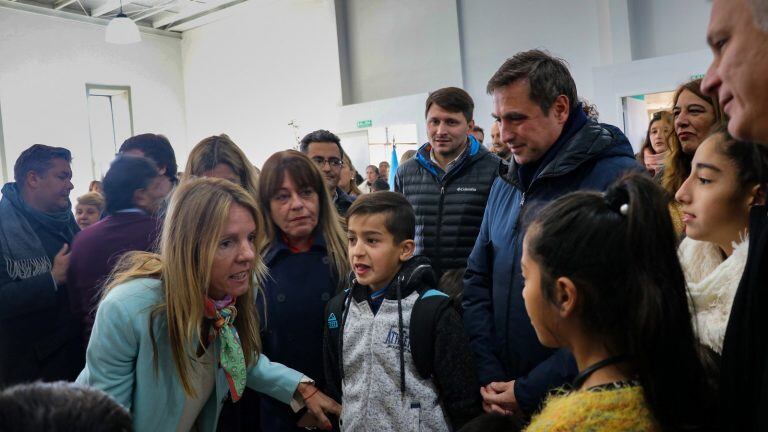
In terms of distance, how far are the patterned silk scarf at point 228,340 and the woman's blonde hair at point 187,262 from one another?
1.7 inches

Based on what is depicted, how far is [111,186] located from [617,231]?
6.71 ft

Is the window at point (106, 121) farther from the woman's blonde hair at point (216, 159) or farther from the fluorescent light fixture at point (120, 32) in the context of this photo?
the woman's blonde hair at point (216, 159)

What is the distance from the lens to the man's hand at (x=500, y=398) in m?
1.86

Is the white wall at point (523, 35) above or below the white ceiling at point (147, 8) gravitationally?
below

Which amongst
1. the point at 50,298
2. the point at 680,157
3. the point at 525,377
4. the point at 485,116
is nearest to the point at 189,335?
the point at 525,377

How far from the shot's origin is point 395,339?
1927mm

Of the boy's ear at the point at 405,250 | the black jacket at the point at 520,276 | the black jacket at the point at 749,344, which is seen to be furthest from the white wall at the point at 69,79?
the black jacket at the point at 749,344

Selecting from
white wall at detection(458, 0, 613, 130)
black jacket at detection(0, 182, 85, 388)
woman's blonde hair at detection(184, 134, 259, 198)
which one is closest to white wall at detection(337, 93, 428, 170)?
white wall at detection(458, 0, 613, 130)

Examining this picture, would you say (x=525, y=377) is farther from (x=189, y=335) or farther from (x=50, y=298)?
(x=50, y=298)

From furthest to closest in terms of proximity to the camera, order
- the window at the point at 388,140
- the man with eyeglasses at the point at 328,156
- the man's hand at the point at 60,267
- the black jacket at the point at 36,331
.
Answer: the window at the point at 388,140, the man with eyeglasses at the point at 328,156, the man's hand at the point at 60,267, the black jacket at the point at 36,331

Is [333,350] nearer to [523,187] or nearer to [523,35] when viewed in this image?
[523,187]

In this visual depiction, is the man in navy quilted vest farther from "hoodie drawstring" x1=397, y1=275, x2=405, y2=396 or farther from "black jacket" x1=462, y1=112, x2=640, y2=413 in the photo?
"hoodie drawstring" x1=397, y1=275, x2=405, y2=396

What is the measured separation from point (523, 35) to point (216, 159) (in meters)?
6.32

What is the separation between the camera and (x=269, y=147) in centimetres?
1198
